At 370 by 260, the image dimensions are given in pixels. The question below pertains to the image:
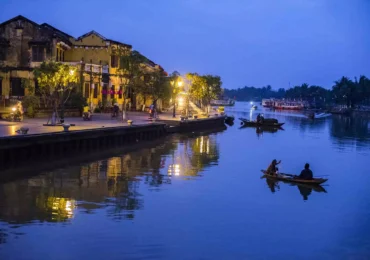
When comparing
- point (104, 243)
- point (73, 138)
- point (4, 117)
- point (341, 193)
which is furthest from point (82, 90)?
point (104, 243)

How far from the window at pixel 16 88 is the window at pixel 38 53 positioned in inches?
142

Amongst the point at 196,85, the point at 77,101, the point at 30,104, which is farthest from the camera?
the point at 196,85

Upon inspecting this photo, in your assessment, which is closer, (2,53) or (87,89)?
(2,53)

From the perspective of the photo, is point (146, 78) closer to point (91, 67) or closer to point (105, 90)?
point (105, 90)

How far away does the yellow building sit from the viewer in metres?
55.6

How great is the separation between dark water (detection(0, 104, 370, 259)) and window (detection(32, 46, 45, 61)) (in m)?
24.3

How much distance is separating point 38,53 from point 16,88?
5.04m

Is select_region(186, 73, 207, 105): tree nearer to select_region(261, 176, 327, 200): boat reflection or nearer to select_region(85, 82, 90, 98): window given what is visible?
select_region(85, 82, 90, 98): window

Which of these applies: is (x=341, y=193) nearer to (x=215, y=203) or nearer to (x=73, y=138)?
(x=215, y=203)

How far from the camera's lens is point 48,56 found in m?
58.2

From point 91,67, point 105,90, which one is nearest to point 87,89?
point 91,67

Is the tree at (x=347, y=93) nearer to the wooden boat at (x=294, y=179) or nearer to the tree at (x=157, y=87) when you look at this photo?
the tree at (x=157, y=87)

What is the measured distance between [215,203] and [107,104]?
45.5 meters

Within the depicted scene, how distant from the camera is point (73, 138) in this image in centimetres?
3588
